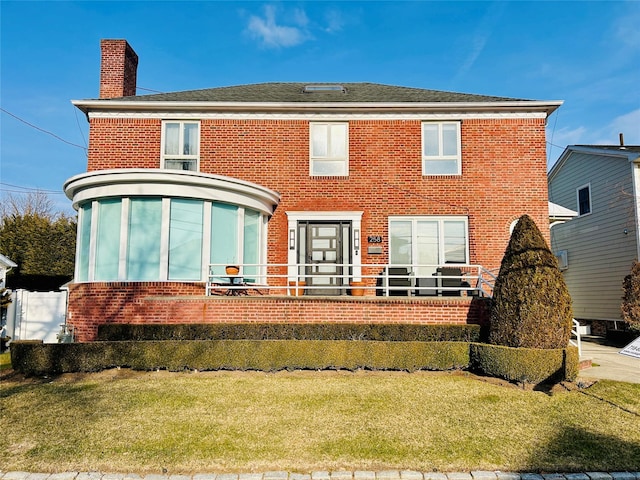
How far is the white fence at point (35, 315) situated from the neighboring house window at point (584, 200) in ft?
65.1

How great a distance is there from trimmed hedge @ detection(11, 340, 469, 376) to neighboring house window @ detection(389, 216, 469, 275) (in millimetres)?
4661

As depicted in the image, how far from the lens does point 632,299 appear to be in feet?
49.4

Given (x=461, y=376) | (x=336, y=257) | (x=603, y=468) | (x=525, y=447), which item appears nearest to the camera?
(x=603, y=468)

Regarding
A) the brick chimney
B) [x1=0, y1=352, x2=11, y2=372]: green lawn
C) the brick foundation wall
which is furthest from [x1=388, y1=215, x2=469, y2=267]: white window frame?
[x1=0, y1=352, x2=11, y2=372]: green lawn

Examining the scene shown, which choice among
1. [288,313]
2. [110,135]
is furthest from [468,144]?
[110,135]

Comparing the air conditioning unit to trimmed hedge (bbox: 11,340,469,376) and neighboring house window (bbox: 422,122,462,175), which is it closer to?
neighboring house window (bbox: 422,122,462,175)

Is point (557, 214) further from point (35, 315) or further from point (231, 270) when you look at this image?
point (35, 315)

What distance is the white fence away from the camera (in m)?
14.9

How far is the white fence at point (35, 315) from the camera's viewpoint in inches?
587

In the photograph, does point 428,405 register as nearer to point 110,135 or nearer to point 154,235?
point 154,235

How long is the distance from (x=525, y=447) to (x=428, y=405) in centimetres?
169

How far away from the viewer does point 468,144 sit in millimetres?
13805

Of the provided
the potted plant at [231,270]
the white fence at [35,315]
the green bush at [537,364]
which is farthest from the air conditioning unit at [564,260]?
the white fence at [35,315]

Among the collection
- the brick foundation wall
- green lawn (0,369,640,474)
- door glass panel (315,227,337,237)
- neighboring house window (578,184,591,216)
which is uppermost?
neighboring house window (578,184,591,216)
